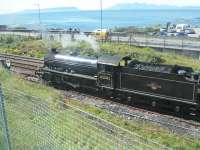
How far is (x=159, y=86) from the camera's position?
18672 millimetres

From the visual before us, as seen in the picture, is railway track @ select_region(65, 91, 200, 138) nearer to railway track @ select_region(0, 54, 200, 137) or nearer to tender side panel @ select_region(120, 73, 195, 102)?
railway track @ select_region(0, 54, 200, 137)

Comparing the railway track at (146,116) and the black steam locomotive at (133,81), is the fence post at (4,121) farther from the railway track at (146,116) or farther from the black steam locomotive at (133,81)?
the black steam locomotive at (133,81)

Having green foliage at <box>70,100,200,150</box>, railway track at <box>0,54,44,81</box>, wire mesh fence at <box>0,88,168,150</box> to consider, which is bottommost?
green foliage at <box>70,100,200,150</box>

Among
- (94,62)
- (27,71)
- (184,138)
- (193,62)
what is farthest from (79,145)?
(193,62)

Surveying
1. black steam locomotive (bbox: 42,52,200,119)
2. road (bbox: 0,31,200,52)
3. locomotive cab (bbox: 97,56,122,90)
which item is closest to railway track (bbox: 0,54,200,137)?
black steam locomotive (bbox: 42,52,200,119)

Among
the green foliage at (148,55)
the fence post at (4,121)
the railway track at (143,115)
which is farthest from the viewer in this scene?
the green foliage at (148,55)

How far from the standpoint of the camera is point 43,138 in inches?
286

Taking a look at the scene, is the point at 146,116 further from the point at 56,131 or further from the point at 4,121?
the point at 4,121

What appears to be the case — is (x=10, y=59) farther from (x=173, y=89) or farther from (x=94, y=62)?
(x=173, y=89)

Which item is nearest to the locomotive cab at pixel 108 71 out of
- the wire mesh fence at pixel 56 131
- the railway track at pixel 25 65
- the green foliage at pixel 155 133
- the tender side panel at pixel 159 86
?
the tender side panel at pixel 159 86

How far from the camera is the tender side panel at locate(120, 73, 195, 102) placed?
17598 millimetres

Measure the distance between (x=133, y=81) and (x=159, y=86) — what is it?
1514mm

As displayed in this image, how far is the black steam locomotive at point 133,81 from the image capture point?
58.2ft

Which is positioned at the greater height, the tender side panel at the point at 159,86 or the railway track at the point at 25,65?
the tender side panel at the point at 159,86
